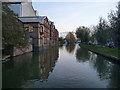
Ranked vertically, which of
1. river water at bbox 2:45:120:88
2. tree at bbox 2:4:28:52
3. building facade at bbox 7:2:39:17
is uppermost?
building facade at bbox 7:2:39:17

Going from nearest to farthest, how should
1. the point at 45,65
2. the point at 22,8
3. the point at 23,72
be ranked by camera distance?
1. the point at 23,72
2. the point at 45,65
3. the point at 22,8

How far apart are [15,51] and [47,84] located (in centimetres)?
1529

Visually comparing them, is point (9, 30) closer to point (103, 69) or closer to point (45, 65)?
point (45, 65)

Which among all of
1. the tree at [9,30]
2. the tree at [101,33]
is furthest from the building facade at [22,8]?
the tree at [101,33]

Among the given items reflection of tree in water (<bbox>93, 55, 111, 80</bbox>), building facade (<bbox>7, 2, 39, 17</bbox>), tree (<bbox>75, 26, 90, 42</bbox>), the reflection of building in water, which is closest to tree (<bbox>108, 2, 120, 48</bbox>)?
A: reflection of tree in water (<bbox>93, 55, 111, 80</bbox>)

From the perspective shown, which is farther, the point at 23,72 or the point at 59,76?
the point at 23,72

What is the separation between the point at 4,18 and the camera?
48.6 feet

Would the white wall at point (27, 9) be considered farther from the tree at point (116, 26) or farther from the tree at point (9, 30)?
the tree at point (116, 26)

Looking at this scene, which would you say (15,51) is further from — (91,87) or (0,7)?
(91,87)

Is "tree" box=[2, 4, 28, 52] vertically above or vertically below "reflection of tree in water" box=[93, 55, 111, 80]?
above

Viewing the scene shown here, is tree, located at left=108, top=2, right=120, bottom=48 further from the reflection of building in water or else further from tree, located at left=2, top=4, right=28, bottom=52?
tree, located at left=2, top=4, right=28, bottom=52

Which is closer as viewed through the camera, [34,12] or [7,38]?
[7,38]

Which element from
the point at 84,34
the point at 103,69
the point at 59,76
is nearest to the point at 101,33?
the point at 103,69

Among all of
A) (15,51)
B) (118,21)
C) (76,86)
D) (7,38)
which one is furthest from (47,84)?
(15,51)
